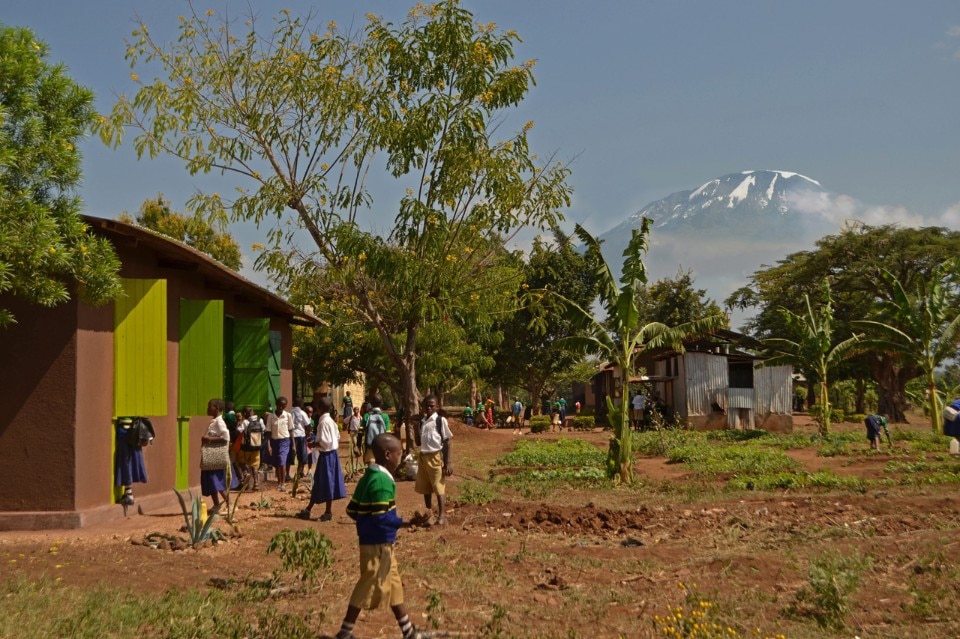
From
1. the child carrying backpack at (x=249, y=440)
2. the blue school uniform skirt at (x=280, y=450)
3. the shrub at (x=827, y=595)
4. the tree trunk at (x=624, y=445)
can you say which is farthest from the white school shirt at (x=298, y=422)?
the shrub at (x=827, y=595)

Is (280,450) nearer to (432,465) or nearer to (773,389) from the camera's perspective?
(432,465)

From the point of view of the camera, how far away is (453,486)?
16.9 metres

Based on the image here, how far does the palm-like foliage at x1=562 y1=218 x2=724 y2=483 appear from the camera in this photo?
17047 mm

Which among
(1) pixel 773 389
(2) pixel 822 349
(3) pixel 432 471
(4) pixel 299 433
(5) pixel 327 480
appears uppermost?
(2) pixel 822 349

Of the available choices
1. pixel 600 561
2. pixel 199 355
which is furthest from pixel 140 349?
pixel 600 561

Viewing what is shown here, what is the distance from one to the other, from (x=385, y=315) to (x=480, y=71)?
5.84 metres

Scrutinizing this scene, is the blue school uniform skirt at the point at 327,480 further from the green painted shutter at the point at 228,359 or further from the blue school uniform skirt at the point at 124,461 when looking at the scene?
the green painted shutter at the point at 228,359

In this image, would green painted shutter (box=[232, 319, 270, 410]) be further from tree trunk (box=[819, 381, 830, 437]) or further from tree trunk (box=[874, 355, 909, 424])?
tree trunk (box=[874, 355, 909, 424])

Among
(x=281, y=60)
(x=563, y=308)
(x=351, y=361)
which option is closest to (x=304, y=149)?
(x=281, y=60)

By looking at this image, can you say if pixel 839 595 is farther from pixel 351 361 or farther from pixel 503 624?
pixel 351 361

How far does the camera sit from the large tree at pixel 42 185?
914 cm

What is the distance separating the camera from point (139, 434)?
11.7 m

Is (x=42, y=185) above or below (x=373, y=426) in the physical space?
above

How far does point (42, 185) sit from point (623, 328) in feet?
35.9
